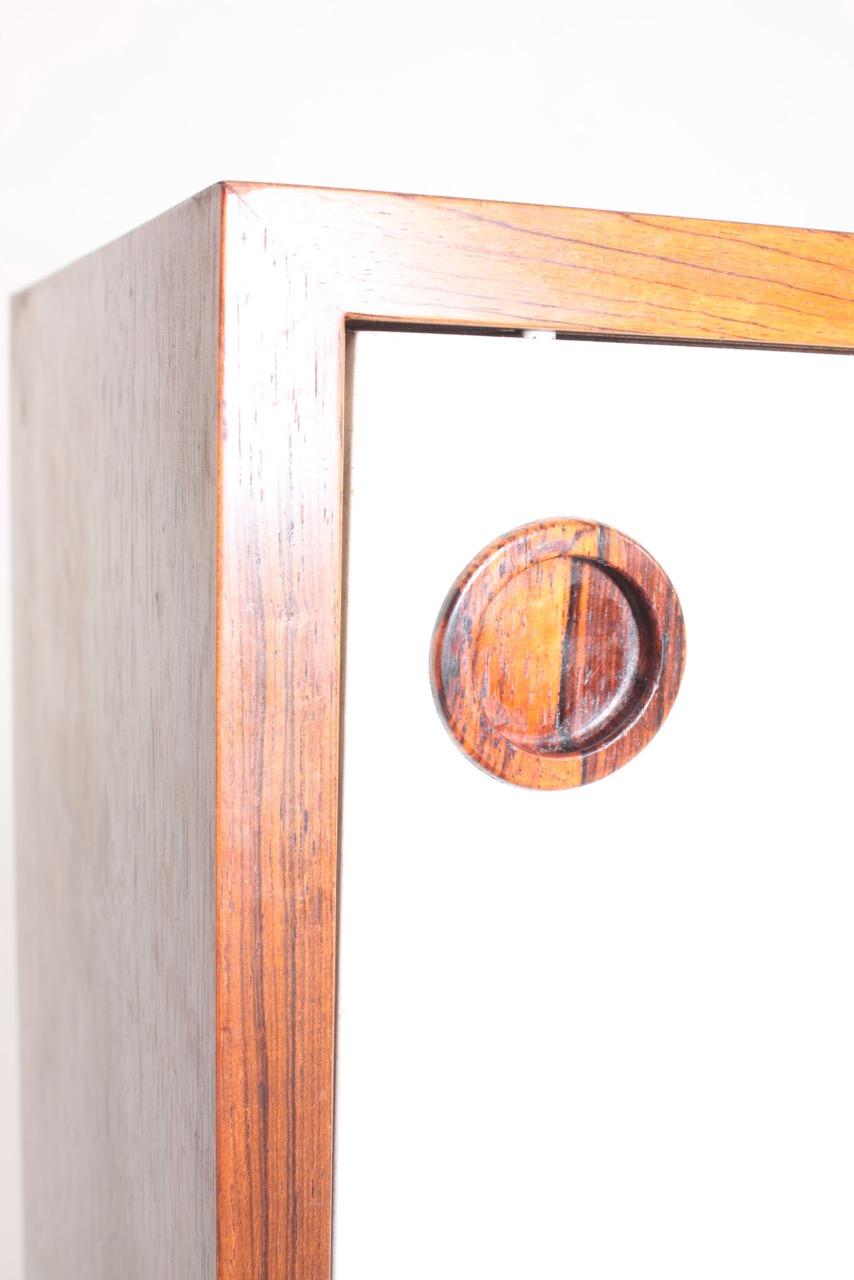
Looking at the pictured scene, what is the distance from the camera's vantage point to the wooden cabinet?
1.35 feet

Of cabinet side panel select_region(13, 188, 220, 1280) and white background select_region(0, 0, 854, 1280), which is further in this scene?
white background select_region(0, 0, 854, 1280)

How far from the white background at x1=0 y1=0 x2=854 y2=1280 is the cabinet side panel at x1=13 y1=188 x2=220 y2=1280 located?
4.3 inches

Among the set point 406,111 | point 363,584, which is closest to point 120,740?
point 363,584

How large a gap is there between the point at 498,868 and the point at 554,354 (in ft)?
0.59

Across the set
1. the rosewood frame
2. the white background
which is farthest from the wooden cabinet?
the white background

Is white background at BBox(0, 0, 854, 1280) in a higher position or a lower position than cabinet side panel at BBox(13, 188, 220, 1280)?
higher

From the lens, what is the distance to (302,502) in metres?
0.41

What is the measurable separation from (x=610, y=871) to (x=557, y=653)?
89 millimetres

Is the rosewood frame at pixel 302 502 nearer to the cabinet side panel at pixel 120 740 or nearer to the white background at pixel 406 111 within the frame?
the cabinet side panel at pixel 120 740

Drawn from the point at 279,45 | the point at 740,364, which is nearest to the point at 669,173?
the point at 279,45

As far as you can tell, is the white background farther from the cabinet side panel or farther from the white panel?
the white panel

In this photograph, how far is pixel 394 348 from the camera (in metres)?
0.43

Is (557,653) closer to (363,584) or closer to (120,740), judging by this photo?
(363,584)

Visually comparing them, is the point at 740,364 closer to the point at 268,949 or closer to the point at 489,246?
the point at 489,246
